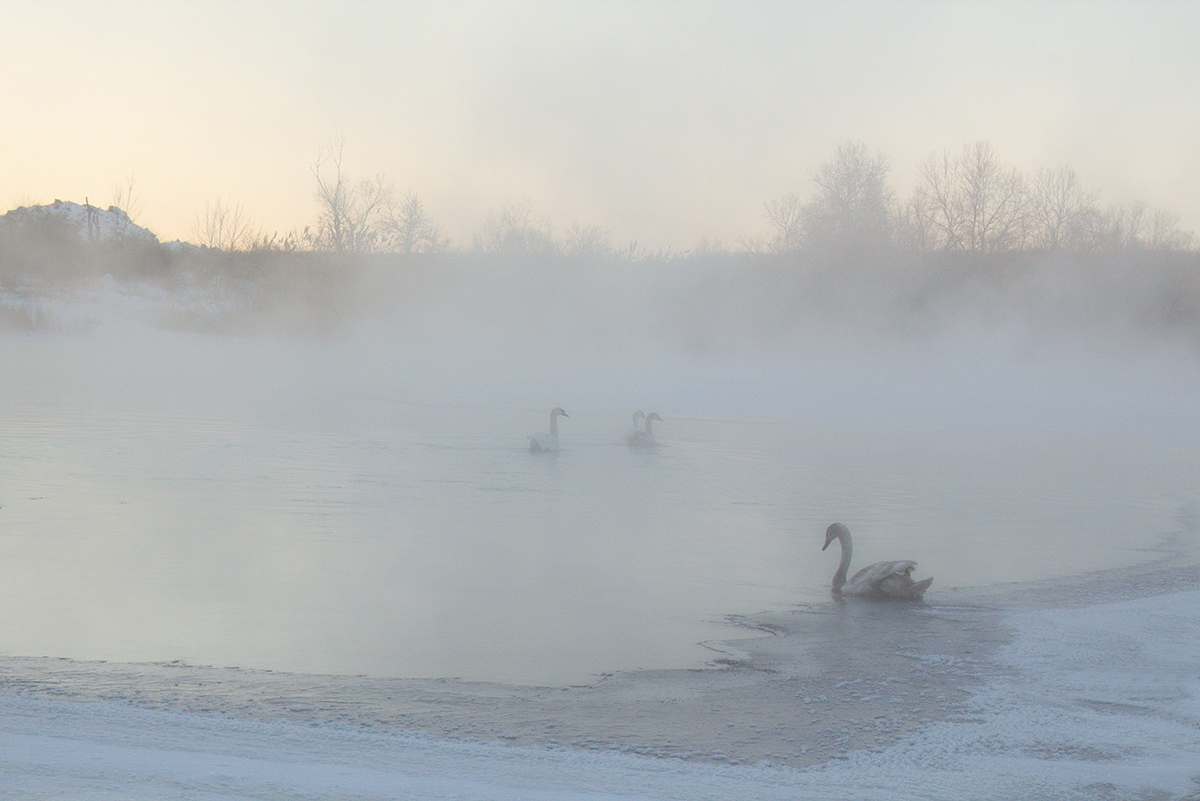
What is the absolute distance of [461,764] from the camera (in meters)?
3.37

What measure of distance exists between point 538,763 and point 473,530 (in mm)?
3973

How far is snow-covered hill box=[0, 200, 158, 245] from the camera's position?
31078 millimetres

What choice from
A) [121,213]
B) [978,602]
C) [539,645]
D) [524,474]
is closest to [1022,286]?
[524,474]

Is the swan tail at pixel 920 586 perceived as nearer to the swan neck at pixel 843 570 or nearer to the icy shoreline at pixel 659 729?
the swan neck at pixel 843 570

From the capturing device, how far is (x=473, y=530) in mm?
7324

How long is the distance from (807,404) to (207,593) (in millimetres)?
17520

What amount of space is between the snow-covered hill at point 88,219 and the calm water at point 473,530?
18042mm

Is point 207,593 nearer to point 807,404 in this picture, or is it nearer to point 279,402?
point 279,402

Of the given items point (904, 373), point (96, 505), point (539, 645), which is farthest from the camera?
point (904, 373)

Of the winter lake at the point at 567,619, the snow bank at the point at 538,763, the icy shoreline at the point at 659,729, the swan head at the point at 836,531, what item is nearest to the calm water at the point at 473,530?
the winter lake at the point at 567,619

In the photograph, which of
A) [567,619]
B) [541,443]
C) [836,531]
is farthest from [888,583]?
[541,443]

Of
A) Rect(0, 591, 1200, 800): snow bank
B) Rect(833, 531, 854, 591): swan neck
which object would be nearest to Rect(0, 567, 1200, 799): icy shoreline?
Rect(0, 591, 1200, 800): snow bank

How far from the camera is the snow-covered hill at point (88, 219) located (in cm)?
3108

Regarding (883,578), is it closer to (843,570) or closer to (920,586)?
(920,586)
